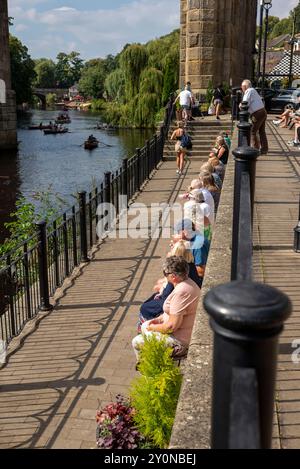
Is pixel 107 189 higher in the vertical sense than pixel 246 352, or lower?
lower

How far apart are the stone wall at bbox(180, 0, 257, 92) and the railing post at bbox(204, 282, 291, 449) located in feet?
A: 79.0

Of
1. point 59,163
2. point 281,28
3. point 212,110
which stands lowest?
point 59,163

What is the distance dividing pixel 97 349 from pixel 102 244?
463cm

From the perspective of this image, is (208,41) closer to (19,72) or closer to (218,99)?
(218,99)

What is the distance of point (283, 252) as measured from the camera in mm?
5852

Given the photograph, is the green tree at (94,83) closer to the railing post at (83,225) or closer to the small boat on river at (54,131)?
the small boat on river at (54,131)

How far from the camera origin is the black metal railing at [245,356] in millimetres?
1011

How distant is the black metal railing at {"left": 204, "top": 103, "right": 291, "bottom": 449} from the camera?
101 cm

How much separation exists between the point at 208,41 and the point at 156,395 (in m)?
22.1

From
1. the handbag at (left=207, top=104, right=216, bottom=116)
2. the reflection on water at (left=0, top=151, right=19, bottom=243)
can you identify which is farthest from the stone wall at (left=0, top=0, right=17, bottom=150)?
the handbag at (left=207, top=104, right=216, bottom=116)

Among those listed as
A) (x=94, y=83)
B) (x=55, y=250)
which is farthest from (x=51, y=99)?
(x=55, y=250)

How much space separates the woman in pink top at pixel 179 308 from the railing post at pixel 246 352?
11.4 ft

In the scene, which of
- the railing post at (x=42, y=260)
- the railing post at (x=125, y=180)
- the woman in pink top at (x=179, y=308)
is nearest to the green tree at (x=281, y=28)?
the railing post at (x=125, y=180)

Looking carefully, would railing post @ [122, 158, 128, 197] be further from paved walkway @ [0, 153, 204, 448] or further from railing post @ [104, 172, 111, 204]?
paved walkway @ [0, 153, 204, 448]
